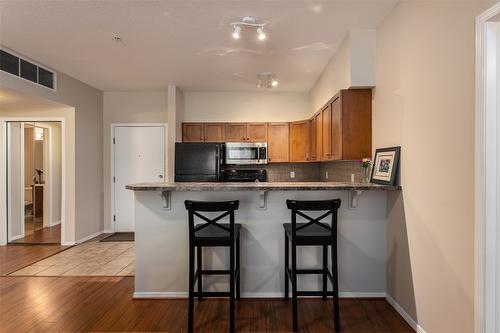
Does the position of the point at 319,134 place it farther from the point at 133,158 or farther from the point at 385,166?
the point at 133,158

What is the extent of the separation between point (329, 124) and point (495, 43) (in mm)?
1994

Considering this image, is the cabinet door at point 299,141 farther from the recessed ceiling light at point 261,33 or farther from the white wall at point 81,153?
the white wall at point 81,153

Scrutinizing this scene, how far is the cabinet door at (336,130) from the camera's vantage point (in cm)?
301

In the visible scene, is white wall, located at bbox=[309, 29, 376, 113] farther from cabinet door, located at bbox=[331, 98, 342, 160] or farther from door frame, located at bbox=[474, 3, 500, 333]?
door frame, located at bbox=[474, 3, 500, 333]

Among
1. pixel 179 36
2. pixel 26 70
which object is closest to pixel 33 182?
pixel 26 70

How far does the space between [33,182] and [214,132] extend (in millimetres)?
3694

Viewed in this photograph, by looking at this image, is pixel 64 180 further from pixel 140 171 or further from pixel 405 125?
pixel 405 125

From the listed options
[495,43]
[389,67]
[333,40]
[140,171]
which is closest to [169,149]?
[140,171]

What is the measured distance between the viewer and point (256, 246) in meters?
2.74

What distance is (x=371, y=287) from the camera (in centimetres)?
271

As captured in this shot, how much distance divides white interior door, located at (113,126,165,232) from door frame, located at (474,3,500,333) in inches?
186

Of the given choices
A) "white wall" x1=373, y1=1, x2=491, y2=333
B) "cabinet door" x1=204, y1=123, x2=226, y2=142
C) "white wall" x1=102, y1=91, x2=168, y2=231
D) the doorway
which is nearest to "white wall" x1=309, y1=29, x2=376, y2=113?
"white wall" x1=373, y1=1, x2=491, y2=333

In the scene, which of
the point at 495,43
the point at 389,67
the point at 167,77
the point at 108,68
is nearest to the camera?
the point at 495,43

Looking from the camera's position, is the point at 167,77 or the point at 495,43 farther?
the point at 167,77
